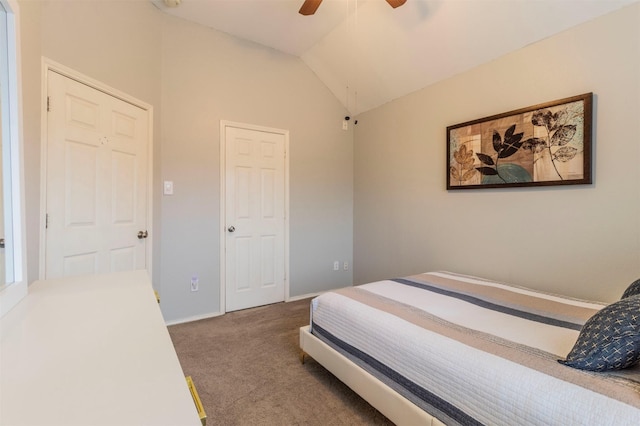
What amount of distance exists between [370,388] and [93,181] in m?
2.26

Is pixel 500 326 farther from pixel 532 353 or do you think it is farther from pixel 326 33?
pixel 326 33

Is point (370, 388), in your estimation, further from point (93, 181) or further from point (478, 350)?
point (93, 181)

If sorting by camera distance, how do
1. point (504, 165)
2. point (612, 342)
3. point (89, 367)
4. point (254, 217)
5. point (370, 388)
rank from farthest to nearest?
point (254, 217)
point (504, 165)
point (370, 388)
point (612, 342)
point (89, 367)

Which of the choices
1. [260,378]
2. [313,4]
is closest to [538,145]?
[313,4]

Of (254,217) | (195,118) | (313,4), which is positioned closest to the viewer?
(313,4)

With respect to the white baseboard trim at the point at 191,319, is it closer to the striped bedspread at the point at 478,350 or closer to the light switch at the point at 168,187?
the light switch at the point at 168,187

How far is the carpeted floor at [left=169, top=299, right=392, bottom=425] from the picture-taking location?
168 centimetres

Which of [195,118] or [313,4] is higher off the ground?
[313,4]

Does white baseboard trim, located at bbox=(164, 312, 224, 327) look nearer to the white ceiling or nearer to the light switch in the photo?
the light switch

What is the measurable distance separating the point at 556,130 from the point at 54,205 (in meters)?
3.38

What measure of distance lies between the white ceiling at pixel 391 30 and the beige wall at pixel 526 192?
11 centimetres

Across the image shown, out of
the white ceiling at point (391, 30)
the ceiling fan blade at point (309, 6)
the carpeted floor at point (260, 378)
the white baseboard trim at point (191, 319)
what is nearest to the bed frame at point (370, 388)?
the carpeted floor at point (260, 378)

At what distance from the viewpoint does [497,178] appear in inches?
98.6

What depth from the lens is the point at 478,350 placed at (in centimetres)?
127
